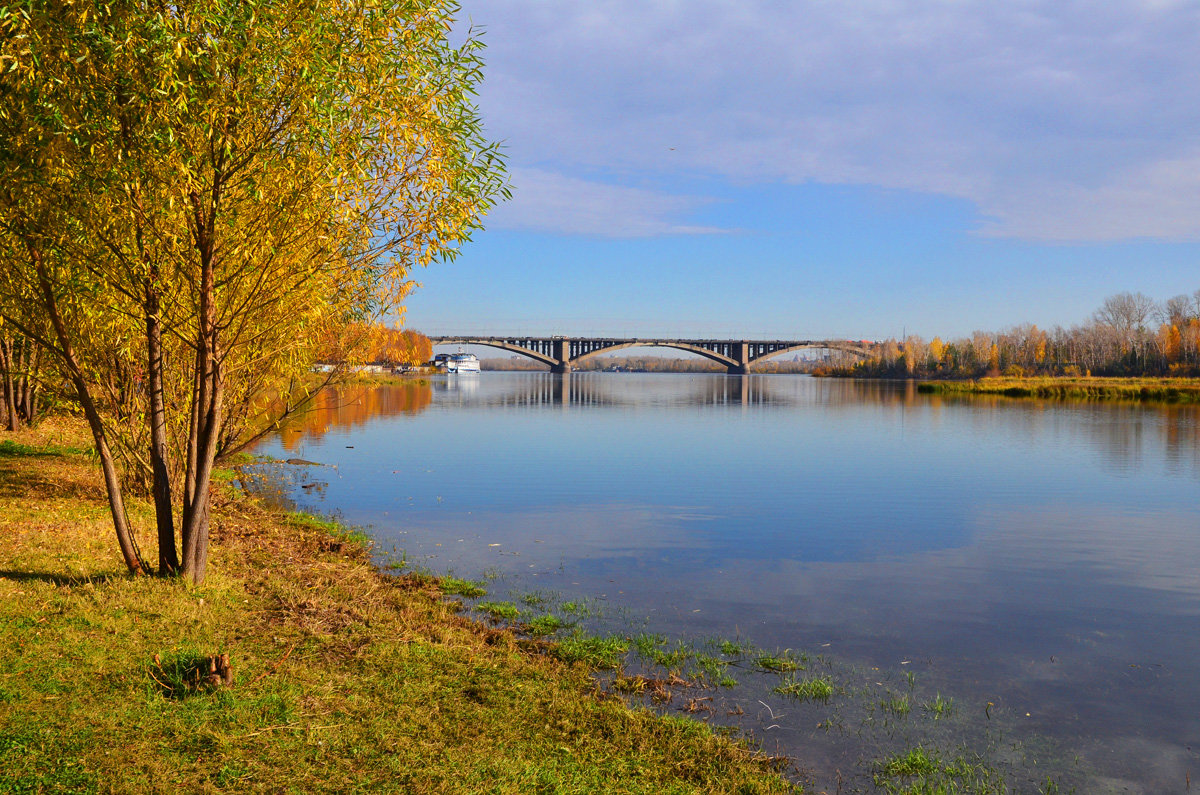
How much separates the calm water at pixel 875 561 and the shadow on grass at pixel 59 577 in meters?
6.05

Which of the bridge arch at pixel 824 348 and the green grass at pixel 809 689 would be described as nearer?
the green grass at pixel 809 689

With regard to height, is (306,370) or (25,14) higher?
(25,14)

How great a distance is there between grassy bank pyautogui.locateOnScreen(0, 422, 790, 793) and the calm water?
1.70m

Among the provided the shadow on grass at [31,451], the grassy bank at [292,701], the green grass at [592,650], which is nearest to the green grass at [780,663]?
the green grass at [592,650]

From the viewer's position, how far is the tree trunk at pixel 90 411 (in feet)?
32.7

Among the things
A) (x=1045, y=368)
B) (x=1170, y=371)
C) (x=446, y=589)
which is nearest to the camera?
(x=446, y=589)

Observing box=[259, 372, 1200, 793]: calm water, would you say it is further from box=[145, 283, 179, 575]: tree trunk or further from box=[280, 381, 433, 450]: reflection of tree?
box=[145, 283, 179, 575]: tree trunk

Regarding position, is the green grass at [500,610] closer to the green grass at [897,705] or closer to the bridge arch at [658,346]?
the green grass at [897,705]

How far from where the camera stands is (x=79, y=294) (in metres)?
10.5

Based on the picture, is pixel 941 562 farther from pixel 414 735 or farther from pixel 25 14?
pixel 25 14

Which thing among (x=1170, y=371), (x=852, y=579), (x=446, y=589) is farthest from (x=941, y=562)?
(x=1170, y=371)

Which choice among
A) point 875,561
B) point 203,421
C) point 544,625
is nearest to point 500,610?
point 544,625

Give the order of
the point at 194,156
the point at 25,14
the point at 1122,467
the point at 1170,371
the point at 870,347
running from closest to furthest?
the point at 25,14, the point at 194,156, the point at 1122,467, the point at 1170,371, the point at 870,347

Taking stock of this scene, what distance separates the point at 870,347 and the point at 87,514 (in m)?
192
